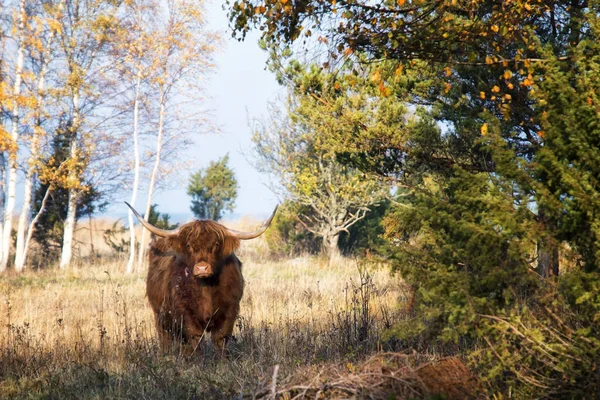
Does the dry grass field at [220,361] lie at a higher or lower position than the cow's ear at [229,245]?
lower

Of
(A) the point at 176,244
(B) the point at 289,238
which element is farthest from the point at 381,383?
(B) the point at 289,238

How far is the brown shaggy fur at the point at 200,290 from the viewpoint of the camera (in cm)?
735

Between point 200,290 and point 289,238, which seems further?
point 289,238

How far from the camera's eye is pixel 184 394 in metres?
5.00

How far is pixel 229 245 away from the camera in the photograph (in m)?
7.65

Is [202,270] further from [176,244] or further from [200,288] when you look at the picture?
[176,244]

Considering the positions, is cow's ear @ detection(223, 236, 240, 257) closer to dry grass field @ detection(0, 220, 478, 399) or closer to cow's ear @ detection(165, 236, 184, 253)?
cow's ear @ detection(165, 236, 184, 253)

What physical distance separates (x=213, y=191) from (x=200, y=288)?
1062 inches

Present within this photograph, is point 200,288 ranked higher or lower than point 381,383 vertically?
higher

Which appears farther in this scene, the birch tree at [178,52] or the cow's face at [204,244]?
the birch tree at [178,52]

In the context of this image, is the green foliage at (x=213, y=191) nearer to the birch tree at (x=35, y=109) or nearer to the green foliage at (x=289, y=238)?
the green foliage at (x=289, y=238)

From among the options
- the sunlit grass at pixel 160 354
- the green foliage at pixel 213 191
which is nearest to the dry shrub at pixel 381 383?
the sunlit grass at pixel 160 354

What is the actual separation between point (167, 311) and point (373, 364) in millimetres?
3617

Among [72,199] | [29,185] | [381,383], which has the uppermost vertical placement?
[29,185]
